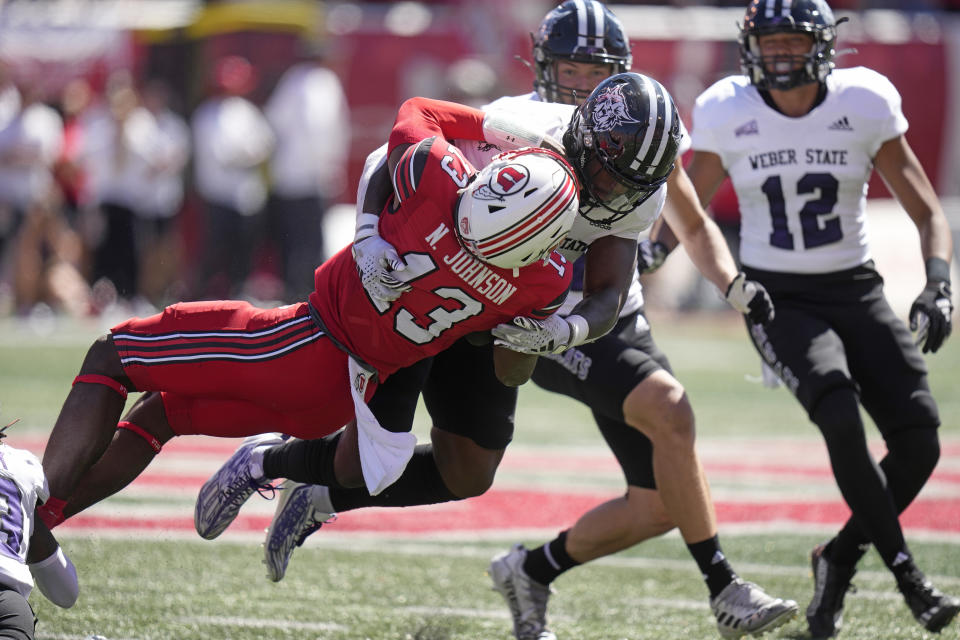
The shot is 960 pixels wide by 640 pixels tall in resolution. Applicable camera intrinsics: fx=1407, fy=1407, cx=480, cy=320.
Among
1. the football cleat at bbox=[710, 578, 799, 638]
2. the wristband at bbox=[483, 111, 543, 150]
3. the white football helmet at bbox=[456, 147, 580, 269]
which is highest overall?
the wristband at bbox=[483, 111, 543, 150]

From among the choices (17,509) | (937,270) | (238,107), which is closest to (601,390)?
(937,270)

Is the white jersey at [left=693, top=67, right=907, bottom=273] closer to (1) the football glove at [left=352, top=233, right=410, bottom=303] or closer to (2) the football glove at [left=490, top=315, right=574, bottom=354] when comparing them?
(2) the football glove at [left=490, top=315, right=574, bottom=354]

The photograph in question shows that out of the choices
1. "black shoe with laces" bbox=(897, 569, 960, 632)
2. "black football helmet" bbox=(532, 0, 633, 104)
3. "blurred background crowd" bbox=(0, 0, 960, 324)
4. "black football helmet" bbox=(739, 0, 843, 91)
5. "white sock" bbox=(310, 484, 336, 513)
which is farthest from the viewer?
"blurred background crowd" bbox=(0, 0, 960, 324)

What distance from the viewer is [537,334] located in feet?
11.7

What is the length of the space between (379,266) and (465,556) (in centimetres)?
207

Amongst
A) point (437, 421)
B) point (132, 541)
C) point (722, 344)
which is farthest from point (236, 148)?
point (437, 421)

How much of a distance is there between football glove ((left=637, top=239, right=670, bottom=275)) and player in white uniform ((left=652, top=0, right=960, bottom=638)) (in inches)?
9.4

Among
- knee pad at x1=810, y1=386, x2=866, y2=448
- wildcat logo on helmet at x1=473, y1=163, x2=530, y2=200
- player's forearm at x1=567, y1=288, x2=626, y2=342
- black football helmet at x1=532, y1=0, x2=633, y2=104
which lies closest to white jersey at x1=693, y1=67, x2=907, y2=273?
black football helmet at x1=532, y1=0, x2=633, y2=104

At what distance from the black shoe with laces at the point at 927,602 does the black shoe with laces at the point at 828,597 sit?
0.25m

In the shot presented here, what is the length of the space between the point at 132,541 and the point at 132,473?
55.0 inches

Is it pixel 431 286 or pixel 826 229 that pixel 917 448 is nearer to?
pixel 826 229

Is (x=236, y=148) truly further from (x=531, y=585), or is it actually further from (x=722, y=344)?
(x=531, y=585)

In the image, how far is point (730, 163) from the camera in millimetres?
4996

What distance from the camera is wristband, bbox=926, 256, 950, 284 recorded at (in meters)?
4.69
